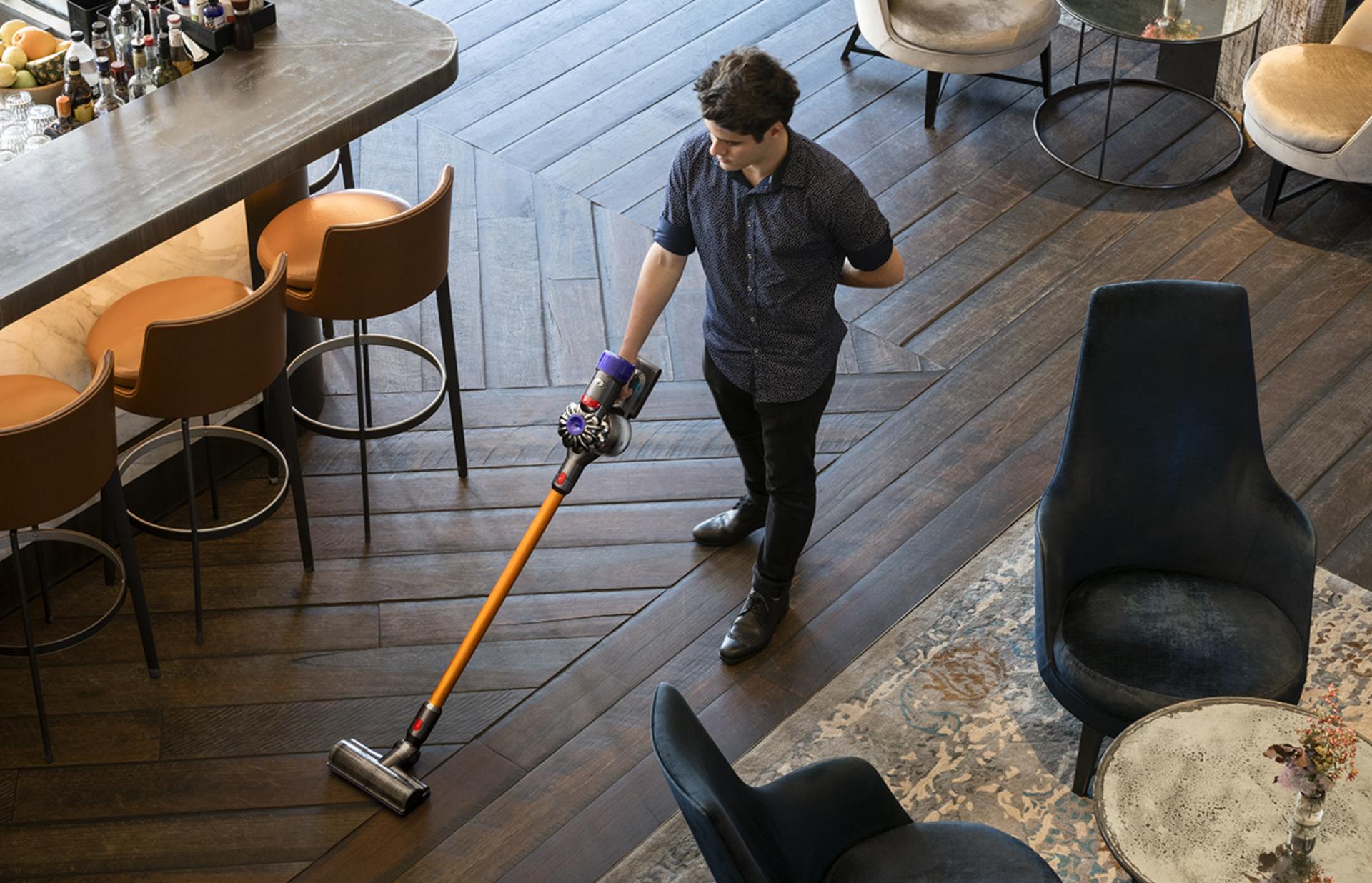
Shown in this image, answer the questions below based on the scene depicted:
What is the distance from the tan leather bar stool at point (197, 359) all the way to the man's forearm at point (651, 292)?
32.4 inches

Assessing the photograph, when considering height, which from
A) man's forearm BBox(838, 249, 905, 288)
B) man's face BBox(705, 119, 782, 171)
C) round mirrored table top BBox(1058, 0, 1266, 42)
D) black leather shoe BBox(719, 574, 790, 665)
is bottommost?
black leather shoe BBox(719, 574, 790, 665)

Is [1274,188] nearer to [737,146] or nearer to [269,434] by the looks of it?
[737,146]

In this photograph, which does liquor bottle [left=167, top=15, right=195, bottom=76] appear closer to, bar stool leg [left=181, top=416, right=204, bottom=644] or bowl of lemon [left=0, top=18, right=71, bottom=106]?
bowl of lemon [left=0, top=18, right=71, bottom=106]

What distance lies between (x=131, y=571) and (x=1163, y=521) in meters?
2.41

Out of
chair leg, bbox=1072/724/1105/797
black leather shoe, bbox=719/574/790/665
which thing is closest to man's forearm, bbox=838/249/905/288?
black leather shoe, bbox=719/574/790/665

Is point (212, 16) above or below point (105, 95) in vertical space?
above

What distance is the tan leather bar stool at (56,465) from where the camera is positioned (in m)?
3.12

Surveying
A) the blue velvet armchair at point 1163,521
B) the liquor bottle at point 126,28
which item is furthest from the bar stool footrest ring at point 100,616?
the blue velvet armchair at point 1163,521

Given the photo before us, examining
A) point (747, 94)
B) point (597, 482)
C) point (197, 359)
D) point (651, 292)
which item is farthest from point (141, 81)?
point (747, 94)

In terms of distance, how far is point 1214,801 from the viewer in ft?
9.07

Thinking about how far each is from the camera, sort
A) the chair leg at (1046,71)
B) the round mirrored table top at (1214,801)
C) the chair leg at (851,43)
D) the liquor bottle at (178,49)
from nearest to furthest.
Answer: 1. the round mirrored table top at (1214,801)
2. the liquor bottle at (178,49)
3. the chair leg at (1046,71)
4. the chair leg at (851,43)

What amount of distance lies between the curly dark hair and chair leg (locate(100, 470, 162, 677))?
1.61 m

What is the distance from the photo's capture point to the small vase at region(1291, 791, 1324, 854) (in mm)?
2609

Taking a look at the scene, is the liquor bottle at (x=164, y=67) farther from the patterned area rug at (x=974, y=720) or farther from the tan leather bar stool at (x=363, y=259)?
the patterned area rug at (x=974, y=720)
